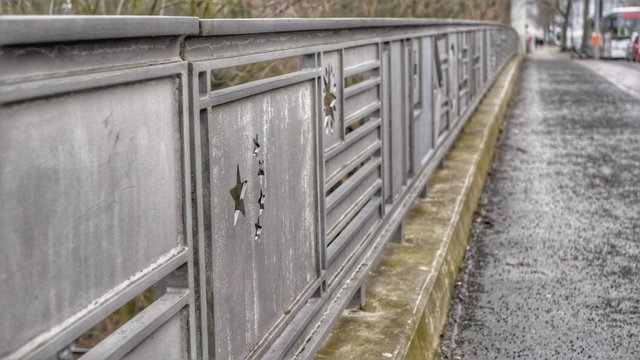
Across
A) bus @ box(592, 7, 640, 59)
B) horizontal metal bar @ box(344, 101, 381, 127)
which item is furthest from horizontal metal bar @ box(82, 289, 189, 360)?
bus @ box(592, 7, 640, 59)

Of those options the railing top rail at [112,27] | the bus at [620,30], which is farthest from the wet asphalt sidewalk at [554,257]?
the bus at [620,30]

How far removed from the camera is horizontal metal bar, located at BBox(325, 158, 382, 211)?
389 cm

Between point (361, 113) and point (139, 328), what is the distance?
265cm

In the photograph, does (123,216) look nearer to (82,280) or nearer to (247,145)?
(82,280)

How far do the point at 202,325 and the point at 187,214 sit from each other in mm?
281

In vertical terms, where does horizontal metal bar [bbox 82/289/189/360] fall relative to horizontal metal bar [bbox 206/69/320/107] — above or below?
below

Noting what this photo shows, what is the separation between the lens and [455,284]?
5879mm

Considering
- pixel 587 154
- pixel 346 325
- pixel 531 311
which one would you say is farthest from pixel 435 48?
pixel 587 154

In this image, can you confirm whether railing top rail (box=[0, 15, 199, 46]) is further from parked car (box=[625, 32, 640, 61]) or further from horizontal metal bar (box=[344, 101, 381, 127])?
parked car (box=[625, 32, 640, 61])

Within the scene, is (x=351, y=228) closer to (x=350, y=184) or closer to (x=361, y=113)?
(x=350, y=184)

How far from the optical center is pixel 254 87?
108 inches

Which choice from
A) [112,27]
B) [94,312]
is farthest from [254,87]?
[94,312]

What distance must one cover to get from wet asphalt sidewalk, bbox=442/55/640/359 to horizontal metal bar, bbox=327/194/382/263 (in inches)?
28.3

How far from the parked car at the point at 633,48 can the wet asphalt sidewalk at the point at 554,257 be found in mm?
37169
